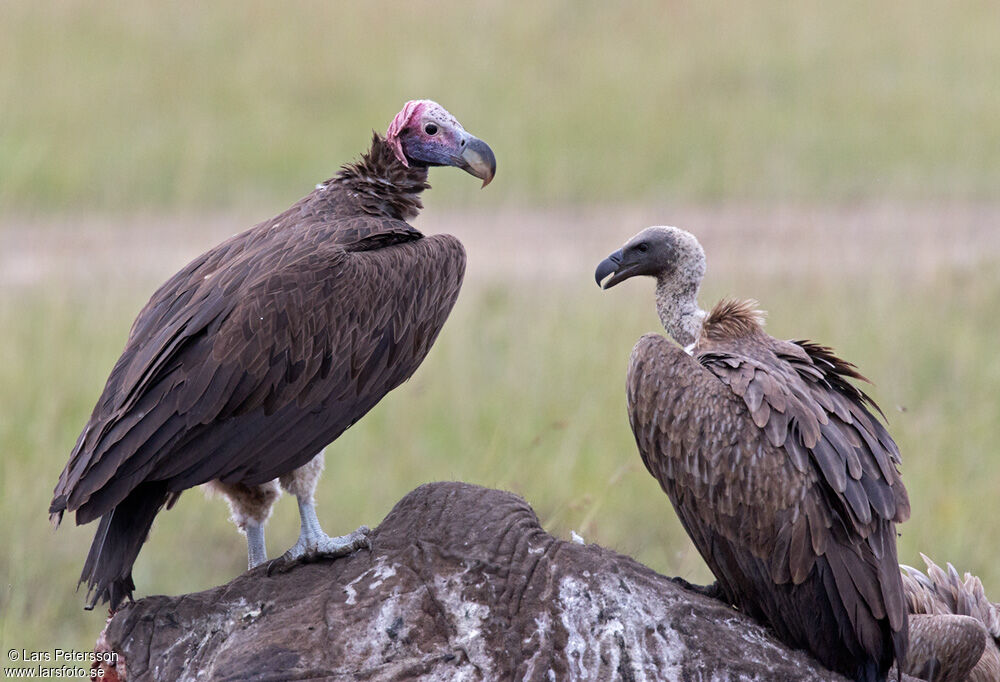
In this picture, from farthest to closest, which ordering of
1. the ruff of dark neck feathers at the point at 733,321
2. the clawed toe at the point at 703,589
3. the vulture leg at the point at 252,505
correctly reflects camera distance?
the ruff of dark neck feathers at the point at 733,321, the vulture leg at the point at 252,505, the clawed toe at the point at 703,589

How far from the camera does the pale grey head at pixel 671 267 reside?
5.46m

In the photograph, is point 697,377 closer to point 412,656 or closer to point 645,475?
point 412,656

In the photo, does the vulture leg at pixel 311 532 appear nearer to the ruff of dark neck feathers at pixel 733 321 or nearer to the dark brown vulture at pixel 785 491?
the dark brown vulture at pixel 785 491

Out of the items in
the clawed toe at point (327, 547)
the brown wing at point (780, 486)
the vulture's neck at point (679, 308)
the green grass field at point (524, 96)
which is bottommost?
the clawed toe at point (327, 547)

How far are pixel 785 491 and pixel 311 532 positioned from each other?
1.39 m

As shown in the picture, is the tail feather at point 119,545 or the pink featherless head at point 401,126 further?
the pink featherless head at point 401,126

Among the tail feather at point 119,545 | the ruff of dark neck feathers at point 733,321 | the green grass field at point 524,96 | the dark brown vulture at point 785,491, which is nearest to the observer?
the tail feather at point 119,545

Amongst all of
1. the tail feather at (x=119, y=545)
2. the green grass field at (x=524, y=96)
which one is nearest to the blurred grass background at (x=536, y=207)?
the green grass field at (x=524, y=96)

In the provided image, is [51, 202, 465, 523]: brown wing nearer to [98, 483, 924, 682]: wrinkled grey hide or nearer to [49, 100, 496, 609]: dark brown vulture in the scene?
[49, 100, 496, 609]: dark brown vulture

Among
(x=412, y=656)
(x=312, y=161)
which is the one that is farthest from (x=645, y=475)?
(x=312, y=161)

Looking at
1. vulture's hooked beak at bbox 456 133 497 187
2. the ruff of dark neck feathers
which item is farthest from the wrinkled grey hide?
vulture's hooked beak at bbox 456 133 497 187

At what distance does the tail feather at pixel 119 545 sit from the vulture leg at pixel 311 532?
42 centimetres

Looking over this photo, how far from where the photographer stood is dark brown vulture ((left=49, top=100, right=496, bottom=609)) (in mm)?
4215

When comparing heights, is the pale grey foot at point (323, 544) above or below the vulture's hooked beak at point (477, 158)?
below
